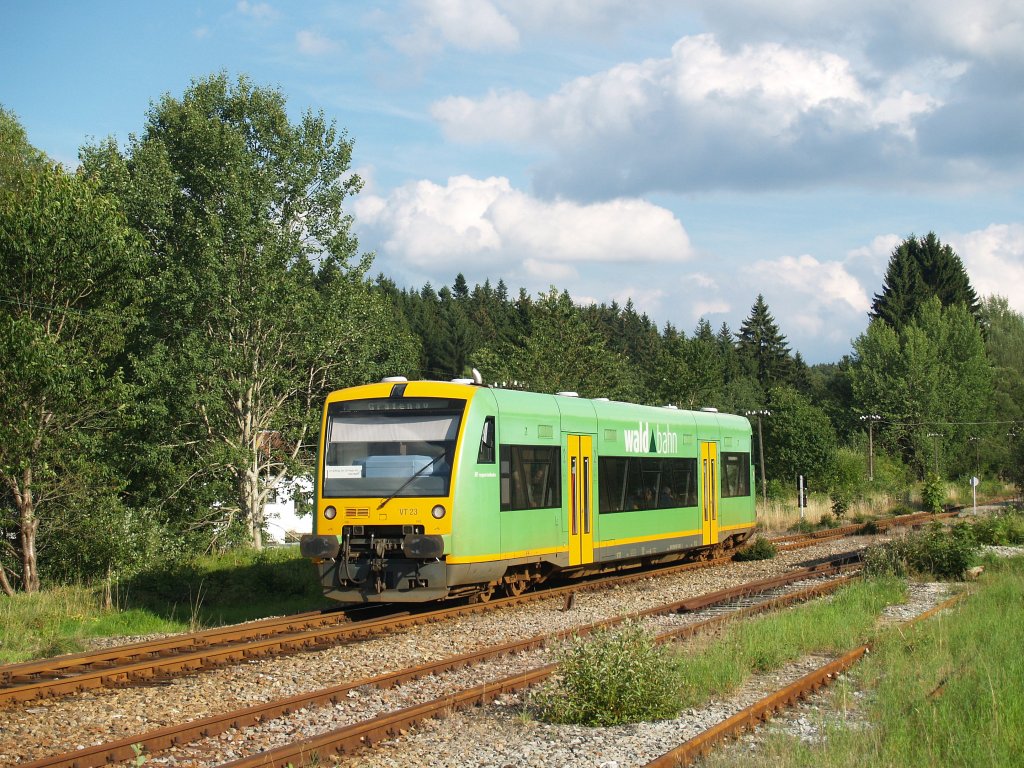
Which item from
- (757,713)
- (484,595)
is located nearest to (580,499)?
(484,595)

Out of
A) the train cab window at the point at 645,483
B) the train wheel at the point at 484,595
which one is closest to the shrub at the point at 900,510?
the train cab window at the point at 645,483

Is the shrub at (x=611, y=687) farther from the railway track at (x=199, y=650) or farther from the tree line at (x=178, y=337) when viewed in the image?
the tree line at (x=178, y=337)

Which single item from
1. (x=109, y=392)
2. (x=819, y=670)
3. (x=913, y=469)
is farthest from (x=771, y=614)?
(x=913, y=469)

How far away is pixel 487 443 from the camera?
1443 centimetres

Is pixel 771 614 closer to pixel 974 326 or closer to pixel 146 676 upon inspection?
pixel 146 676

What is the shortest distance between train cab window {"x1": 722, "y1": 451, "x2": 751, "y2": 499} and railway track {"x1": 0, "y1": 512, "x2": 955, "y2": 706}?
8.26 m

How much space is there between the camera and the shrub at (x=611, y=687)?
8375 mm

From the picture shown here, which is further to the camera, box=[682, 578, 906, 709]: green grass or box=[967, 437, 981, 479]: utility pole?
box=[967, 437, 981, 479]: utility pole

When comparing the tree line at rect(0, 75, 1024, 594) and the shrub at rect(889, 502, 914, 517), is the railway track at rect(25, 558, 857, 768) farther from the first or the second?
the shrub at rect(889, 502, 914, 517)

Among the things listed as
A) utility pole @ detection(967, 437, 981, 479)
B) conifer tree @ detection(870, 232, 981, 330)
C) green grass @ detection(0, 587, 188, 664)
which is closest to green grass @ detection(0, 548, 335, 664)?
green grass @ detection(0, 587, 188, 664)

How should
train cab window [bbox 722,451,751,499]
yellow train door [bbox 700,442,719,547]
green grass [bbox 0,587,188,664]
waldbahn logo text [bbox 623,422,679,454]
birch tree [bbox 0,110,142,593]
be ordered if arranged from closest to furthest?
green grass [bbox 0,587,188,664]
waldbahn logo text [bbox 623,422,679,454]
birch tree [bbox 0,110,142,593]
yellow train door [bbox 700,442,719,547]
train cab window [bbox 722,451,751,499]

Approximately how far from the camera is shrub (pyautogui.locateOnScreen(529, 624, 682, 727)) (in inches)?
330

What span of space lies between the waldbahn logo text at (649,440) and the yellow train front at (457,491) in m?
0.93

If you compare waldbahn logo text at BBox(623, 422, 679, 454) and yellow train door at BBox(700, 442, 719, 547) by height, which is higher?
waldbahn logo text at BBox(623, 422, 679, 454)
